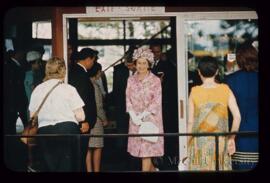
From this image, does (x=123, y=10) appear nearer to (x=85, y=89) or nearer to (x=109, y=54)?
(x=109, y=54)

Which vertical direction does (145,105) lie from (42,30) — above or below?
below

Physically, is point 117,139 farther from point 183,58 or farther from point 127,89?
point 183,58

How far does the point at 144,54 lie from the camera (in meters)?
5.50

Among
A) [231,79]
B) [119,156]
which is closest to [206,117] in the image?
[231,79]

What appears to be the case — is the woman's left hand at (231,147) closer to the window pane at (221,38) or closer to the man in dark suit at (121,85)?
the window pane at (221,38)

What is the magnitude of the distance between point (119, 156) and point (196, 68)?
0.86m

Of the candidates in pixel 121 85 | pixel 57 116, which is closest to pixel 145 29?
pixel 121 85

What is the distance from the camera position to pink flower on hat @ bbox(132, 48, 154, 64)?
5445 mm

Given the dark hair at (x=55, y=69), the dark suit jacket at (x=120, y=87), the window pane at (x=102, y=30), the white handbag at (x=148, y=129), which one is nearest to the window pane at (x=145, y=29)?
the window pane at (x=102, y=30)

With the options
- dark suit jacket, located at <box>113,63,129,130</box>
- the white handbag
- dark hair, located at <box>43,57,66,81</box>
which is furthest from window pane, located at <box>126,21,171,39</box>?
the white handbag

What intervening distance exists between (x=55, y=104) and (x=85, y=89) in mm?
257

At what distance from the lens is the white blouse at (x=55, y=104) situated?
5.10 m

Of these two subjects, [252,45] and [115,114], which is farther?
[115,114]

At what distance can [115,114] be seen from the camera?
546 centimetres
